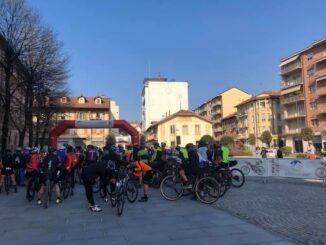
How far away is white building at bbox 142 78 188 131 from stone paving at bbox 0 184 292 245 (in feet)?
309

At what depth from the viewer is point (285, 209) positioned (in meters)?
9.68

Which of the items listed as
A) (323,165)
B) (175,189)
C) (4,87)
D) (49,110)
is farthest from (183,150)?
(49,110)

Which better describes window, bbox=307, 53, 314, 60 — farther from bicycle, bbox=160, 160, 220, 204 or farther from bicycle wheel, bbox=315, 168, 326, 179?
bicycle, bbox=160, 160, 220, 204

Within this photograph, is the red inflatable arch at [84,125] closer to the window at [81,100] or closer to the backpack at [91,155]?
the backpack at [91,155]

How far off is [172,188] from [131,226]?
162 inches

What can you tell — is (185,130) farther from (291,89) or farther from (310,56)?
(310,56)

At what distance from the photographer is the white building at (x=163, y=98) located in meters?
106

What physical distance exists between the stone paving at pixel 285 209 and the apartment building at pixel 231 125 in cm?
8658

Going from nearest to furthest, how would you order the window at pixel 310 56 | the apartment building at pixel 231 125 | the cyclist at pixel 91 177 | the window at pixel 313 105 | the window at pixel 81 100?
the cyclist at pixel 91 177
the window at pixel 313 105
the window at pixel 310 56
the window at pixel 81 100
the apartment building at pixel 231 125

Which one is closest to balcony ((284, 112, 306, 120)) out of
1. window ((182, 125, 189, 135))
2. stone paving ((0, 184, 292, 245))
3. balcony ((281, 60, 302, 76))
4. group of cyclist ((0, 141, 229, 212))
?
balcony ((281, 60, 302, 76))

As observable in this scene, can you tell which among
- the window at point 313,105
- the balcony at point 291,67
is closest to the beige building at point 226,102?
the balcony at point 291,67

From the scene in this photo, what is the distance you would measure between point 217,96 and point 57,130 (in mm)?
87045

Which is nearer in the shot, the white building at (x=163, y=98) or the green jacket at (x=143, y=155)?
the green jacket at (x=143, y=155)

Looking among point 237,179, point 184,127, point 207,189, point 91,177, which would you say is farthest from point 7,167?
point 184,127
